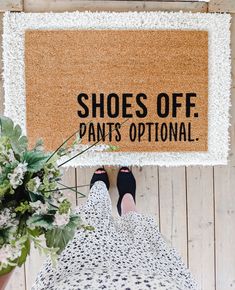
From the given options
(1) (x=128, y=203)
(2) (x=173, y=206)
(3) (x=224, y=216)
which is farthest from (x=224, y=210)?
(1) (x=128, y=203)

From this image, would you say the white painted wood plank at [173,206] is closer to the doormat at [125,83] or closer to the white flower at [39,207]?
the doormat at [125,83]

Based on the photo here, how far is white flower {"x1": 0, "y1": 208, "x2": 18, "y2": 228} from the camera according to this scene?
1.94 ft

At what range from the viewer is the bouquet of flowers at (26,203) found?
0.59 m

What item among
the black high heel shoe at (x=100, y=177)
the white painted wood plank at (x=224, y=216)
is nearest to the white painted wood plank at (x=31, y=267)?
the black high heel shoe at (x=100, y=177)

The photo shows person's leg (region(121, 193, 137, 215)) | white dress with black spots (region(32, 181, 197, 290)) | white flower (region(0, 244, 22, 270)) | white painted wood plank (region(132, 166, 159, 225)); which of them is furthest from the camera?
white painted wood plank (region(132, 166, 159, 225))

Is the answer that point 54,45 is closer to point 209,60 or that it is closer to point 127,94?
point 127,94

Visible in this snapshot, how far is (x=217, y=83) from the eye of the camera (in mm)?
1510

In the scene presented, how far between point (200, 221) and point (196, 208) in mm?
48

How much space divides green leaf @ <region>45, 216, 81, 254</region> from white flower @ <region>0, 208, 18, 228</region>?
0.20 feet

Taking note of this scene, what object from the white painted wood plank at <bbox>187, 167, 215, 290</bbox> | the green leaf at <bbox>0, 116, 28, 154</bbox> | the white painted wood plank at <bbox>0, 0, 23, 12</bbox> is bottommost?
the white painted wood plank at <bbox>187, 167, 215, 290</bbox>

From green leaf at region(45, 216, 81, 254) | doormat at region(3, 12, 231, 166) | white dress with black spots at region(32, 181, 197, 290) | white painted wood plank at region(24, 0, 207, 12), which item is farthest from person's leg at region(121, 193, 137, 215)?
green leaf at region(45, 216, 81, 254)

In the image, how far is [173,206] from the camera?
5.01 ft

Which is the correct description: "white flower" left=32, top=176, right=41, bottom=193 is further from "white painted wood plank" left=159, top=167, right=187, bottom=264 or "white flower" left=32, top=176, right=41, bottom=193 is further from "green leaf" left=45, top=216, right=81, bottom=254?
"white painted wood plank" left=159, top=167, right=187, bottom=264

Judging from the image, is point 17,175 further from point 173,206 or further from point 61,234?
point 173,206
